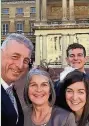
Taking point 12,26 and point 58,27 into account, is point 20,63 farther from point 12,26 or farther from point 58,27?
point 12,26

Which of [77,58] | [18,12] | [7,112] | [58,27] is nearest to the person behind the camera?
Result: [7,112]

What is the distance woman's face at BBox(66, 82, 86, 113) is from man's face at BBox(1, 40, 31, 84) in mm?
580

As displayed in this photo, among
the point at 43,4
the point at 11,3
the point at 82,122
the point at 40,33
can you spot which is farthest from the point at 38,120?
the point at 11,3

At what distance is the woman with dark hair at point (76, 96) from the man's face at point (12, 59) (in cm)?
57

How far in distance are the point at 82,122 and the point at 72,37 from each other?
3175 cm

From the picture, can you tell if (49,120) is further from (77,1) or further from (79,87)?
(77,1)

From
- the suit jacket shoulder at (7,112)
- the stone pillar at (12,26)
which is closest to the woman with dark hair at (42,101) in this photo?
the suit jacket shoulder at (7,112)

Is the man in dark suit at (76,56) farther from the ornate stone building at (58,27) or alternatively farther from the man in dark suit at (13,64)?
the ornate stone building at (58,27)

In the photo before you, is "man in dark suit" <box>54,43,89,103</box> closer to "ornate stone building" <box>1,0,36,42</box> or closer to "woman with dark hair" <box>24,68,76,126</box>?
"woman with dark hair" <box>24,68,76,126</box>

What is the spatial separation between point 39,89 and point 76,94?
14.7 inches

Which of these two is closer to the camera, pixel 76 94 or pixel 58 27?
pixel 76 94

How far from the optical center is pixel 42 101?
3258 millimetres

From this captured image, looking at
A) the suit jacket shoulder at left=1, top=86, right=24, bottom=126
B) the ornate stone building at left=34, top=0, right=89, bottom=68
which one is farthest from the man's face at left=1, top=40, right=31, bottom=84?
the ornate stone building at left=34, top=0, right=89, bottom=68

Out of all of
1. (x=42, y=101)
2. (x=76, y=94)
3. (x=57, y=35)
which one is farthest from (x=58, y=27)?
(x=42, y=101)
